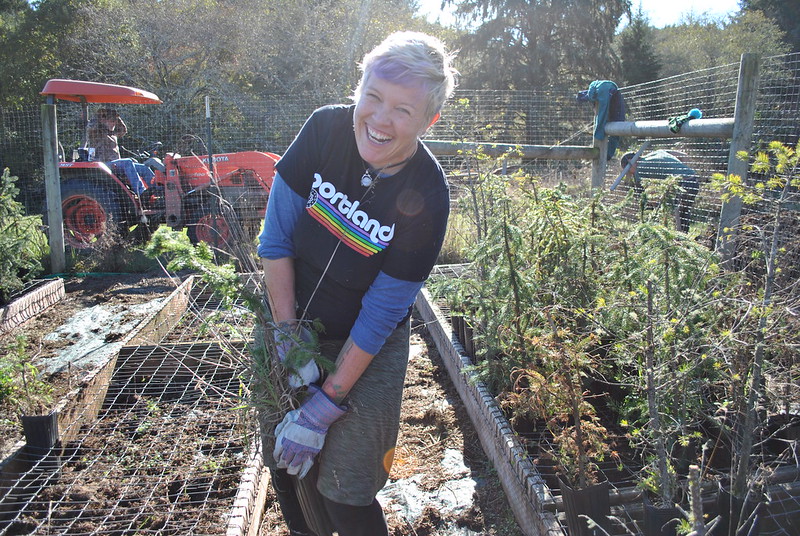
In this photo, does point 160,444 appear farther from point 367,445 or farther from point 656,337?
point 656,337

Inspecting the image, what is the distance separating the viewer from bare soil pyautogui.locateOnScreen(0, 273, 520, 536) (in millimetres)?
2721

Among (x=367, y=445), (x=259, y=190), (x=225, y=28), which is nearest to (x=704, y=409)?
(x=367, y=445)

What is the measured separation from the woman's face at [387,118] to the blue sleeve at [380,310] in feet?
1.29

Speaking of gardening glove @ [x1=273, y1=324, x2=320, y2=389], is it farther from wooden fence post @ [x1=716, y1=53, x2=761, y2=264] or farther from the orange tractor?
the orange tractor

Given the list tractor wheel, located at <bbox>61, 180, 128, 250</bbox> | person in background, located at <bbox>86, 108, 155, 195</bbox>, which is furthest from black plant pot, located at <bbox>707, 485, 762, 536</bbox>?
person in background, located at <bbox>86, 108, 155, 195</bbox>

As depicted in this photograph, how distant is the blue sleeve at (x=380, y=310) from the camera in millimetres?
1854

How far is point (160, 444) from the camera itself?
3.25 m

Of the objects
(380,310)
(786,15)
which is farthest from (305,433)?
(786,15)

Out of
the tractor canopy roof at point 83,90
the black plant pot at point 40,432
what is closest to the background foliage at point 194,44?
the tractor canopy roof at point 83,90

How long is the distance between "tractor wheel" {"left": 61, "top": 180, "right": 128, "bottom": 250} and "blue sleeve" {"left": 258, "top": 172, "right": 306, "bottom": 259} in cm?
680

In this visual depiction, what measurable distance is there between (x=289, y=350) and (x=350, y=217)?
0.47m

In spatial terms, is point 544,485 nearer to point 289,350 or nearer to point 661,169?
point 289,350

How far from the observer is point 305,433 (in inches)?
73.1

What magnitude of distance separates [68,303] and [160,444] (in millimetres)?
3672
